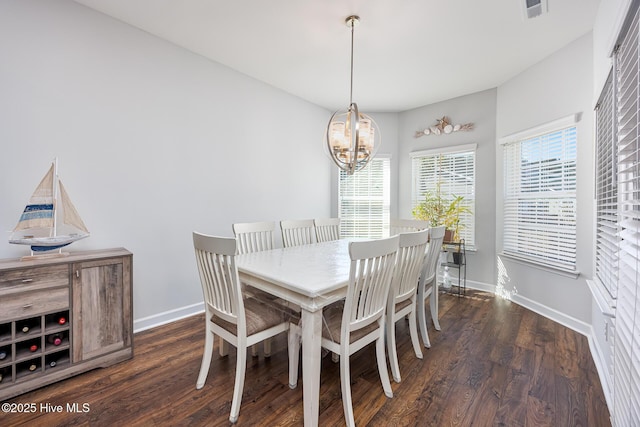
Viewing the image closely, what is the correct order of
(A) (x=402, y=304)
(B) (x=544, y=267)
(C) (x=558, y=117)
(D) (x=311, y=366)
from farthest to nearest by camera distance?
(B) (x=544, y=267) < (C) (x=558, y=117) < (A) (x=402, y=304) < (D) (x=311, y=366)

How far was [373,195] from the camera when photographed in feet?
15.9

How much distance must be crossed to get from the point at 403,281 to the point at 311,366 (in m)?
0.91

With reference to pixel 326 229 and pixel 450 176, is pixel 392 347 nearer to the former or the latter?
pixel 326 229

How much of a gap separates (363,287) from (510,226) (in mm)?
2949

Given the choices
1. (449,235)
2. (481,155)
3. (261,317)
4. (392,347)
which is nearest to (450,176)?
(481,155)

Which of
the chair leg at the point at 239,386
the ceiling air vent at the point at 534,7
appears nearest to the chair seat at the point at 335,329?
the chair leg at the point at 239,386

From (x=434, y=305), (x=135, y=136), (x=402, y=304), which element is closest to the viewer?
(x=402, y=304)

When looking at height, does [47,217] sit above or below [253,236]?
above

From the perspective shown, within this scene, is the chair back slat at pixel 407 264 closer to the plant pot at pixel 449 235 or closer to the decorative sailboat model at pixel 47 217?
the plant pot at pixel 449 235

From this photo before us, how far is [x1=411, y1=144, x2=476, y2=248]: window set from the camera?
13.1 ft

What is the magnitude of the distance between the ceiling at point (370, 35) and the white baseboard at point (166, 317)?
268 cm

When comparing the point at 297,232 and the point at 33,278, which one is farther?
the point at 297,232

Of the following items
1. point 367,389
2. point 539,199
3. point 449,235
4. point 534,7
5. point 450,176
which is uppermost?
point 534,7

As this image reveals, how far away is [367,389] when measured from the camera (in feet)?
6.02
